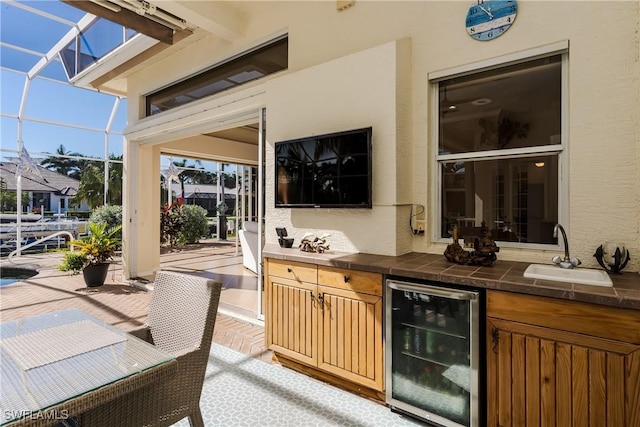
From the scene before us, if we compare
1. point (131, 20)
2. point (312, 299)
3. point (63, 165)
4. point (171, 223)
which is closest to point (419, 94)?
point (312, 299)

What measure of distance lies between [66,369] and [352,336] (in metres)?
1.75

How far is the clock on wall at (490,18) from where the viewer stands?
239 cm

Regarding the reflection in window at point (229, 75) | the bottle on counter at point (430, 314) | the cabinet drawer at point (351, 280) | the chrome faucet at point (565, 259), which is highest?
the reflection in window at point (229, 75)

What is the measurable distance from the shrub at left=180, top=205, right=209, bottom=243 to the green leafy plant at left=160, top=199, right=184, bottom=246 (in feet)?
0.54

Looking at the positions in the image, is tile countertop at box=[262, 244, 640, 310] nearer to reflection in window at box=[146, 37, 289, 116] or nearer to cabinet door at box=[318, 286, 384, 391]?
cabinet door at box=[318, 286, 384, 391]

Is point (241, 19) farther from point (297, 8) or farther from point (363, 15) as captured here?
point (363, 15)

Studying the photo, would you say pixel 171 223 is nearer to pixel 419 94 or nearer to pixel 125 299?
pixel 125 299

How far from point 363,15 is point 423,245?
2226mm

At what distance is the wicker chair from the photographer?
1.35m

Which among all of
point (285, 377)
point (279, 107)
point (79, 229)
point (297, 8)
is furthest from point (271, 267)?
point (79, 229)

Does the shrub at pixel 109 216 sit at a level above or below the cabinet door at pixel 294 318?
above

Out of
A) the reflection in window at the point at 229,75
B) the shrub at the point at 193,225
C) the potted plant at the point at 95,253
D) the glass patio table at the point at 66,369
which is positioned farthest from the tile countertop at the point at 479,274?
the shrub at the point at 193,225

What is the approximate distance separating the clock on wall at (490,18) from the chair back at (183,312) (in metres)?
2.65

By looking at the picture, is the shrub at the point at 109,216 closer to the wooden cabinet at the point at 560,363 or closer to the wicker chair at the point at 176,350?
the wicker chair at the point at 176,350
